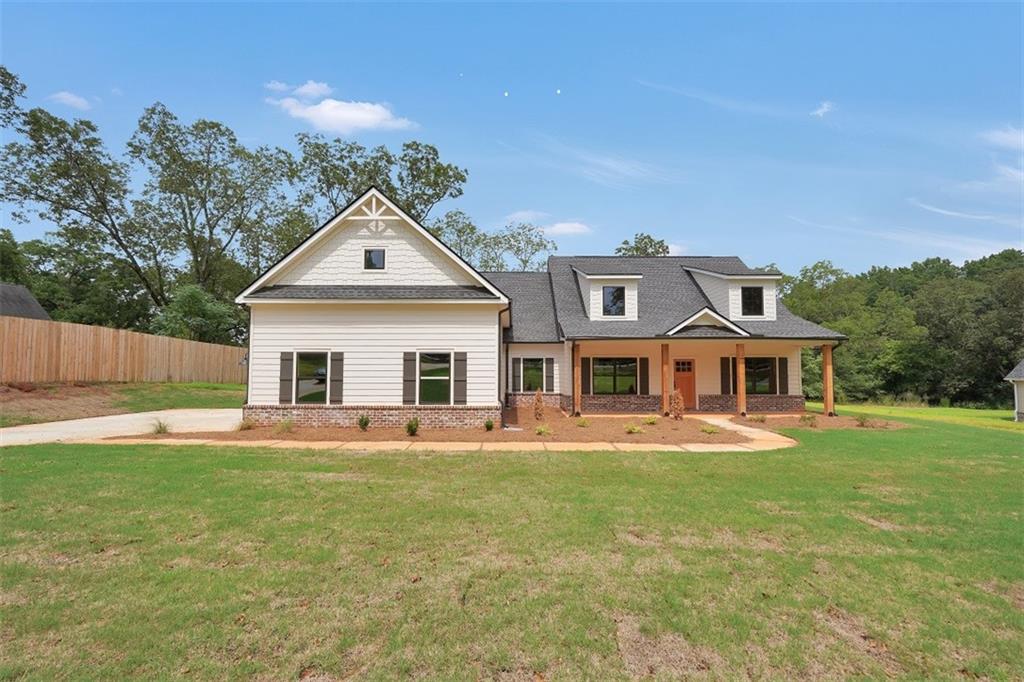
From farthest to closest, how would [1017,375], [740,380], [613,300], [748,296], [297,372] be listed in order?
[1017,375], [748,296], [613,300], [740,380], [297,372]

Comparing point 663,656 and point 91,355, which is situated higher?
point 91,355

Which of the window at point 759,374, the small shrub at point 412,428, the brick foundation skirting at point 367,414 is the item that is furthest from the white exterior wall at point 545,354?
the small shrub at point 412,428

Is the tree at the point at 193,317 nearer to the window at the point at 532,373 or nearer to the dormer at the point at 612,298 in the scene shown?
the window at the point at 532,373

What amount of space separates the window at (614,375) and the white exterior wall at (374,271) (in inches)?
331

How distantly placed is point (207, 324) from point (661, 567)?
38925mm

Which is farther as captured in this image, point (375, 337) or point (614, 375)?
point (614, 375)

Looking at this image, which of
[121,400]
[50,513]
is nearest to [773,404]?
[50,513]

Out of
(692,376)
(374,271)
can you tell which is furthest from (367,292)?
(692,376)

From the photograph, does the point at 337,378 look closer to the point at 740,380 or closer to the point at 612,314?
the point at 612,314

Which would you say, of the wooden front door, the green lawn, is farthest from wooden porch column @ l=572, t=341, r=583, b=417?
the green lawn

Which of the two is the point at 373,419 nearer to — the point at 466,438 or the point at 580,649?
the point at 466,438

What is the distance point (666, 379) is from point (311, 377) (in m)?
13.1

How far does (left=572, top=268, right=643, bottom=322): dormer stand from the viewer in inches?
851

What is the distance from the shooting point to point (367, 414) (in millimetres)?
14781
